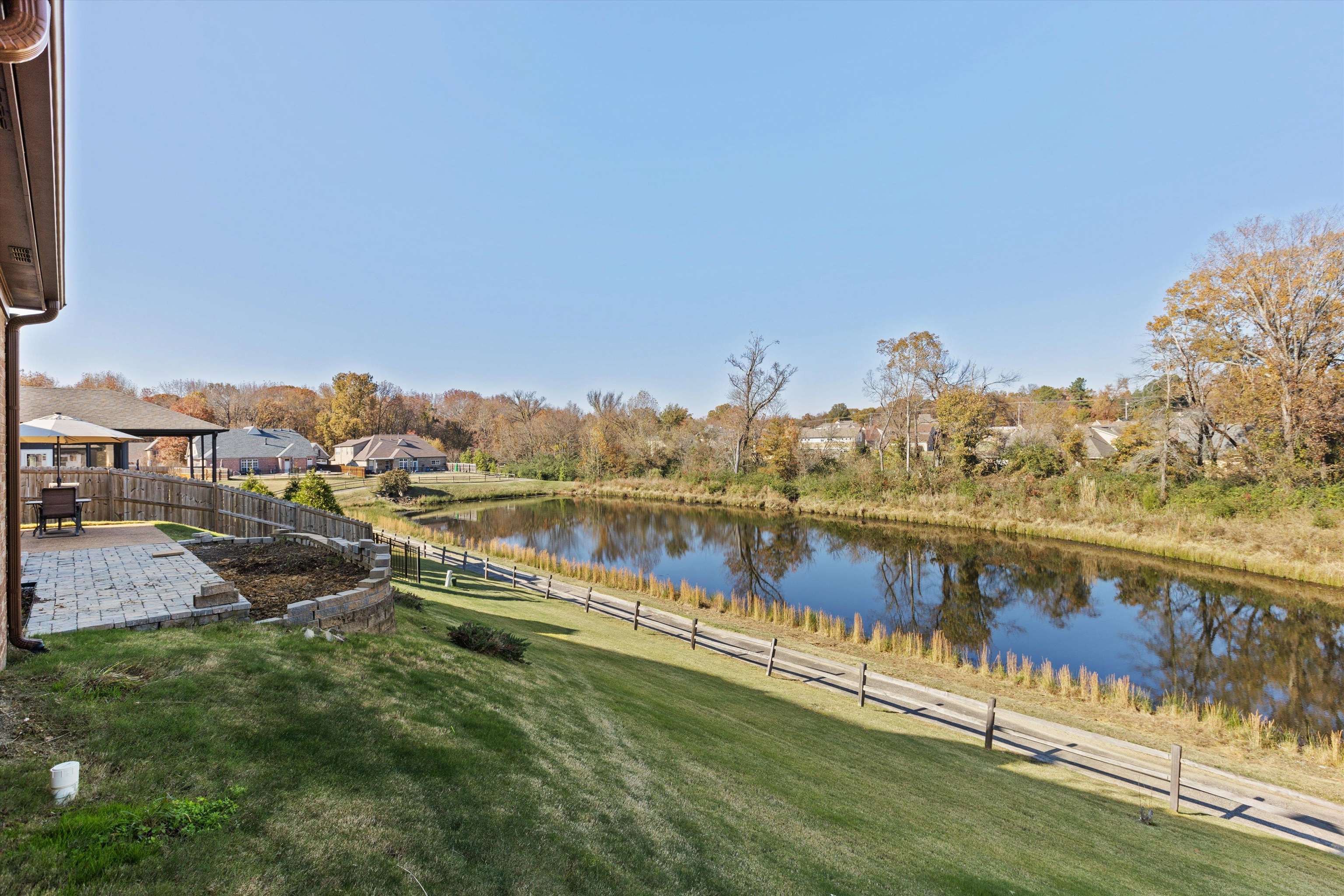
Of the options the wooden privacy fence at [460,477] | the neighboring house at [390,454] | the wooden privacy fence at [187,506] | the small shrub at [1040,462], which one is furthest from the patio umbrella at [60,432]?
the neighboring house at [390,454]

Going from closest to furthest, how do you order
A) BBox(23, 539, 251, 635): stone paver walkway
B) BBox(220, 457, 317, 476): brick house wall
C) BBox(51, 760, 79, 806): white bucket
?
BBox(51, 760, 79, 806): white bucket
BBox(23, 539, 251, 635): stone paver walkway
BBox(220, 457, 317, 476): brick house wall

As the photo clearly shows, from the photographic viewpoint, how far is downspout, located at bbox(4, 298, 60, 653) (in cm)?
439

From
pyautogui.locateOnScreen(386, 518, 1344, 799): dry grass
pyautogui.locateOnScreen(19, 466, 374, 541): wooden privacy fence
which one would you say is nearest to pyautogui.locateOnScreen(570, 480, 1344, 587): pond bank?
pyautogui.locateOnScreen(386, 518, 1344, 799): dry grass

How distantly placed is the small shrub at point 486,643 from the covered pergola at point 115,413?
1484cm

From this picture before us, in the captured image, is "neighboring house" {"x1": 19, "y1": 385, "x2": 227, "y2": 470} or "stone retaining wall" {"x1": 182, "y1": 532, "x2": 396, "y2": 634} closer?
"stone retaining wall" {"x1": 182, "y1": 532, "x2": 396, "y2": 634}

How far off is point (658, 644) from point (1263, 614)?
778 inches

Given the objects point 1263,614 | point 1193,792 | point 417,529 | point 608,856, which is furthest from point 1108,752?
point 417,529

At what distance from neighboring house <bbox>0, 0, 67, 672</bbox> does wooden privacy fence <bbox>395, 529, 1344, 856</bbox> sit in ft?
36.9

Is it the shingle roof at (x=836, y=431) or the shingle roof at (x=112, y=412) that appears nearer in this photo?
the shingle roof at (x=112, y=412)

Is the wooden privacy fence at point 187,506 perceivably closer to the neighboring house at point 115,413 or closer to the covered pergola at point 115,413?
the covered pergola at point 115,413

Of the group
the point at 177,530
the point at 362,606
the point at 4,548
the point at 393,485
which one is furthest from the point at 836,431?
the point at 4,548

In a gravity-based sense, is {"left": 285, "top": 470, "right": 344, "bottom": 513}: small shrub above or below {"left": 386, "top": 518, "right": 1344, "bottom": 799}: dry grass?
above

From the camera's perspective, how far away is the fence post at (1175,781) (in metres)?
7.63

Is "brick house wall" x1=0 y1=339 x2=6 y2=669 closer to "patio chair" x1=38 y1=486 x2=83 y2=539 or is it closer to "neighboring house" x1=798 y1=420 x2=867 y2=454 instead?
"patio chair" x1=38 y1=486 x2=83 y2=539
